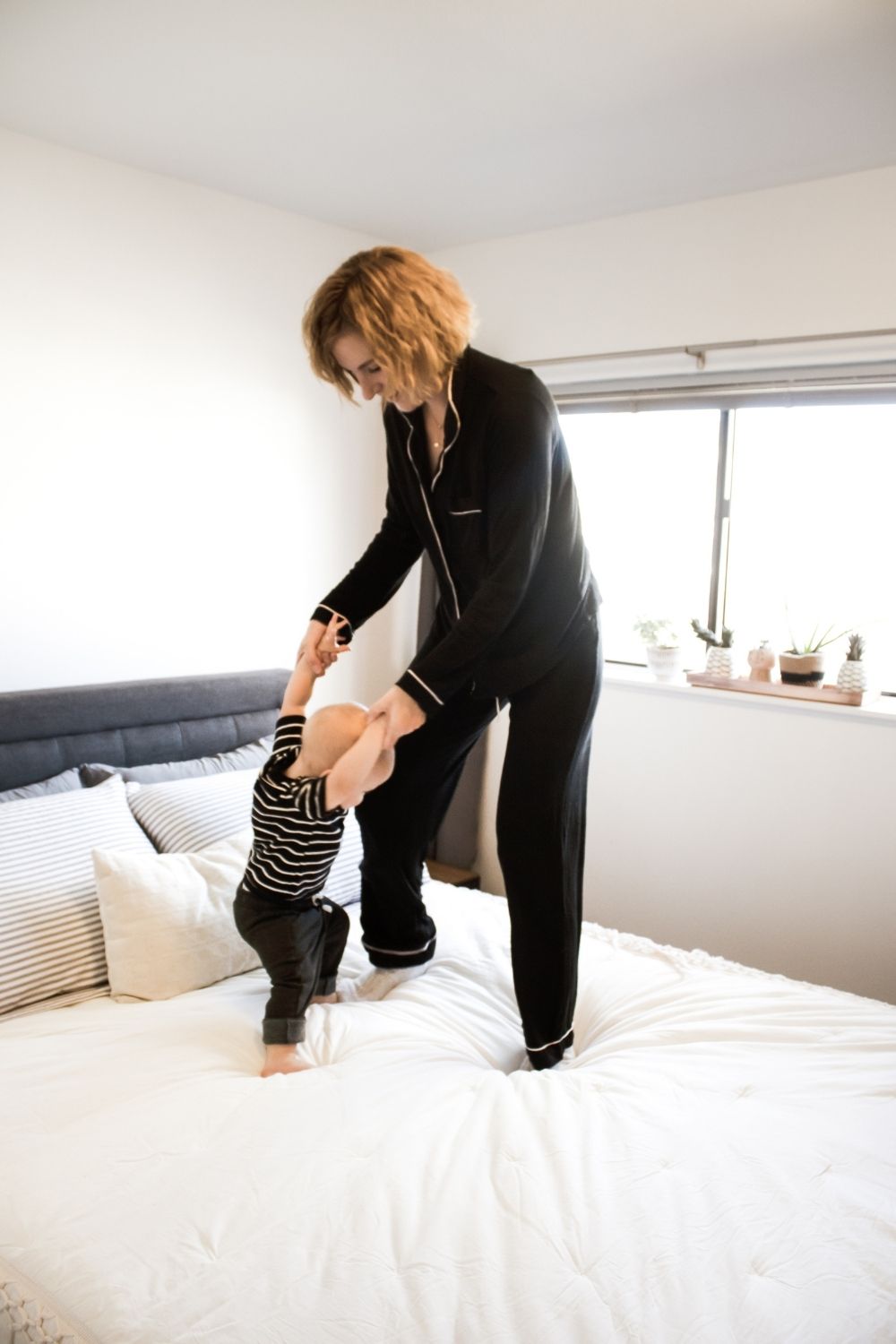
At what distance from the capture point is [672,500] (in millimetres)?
3596

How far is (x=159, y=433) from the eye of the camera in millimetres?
3125

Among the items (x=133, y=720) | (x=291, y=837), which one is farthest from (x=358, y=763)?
(x=133, y=720)

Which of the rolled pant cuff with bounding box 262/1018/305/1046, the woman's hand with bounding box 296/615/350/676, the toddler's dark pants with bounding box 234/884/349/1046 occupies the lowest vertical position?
the rolled pant cuff with bounding box 262/1018/305/1046

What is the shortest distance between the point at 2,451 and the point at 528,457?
5.42ft

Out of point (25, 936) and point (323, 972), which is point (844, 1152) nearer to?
point (323, 972)

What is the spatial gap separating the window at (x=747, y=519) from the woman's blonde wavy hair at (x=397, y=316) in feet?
5.46

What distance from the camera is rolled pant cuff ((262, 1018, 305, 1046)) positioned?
1786 millimetres

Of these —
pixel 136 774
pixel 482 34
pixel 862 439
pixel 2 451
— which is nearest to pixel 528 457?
pixel 482 34

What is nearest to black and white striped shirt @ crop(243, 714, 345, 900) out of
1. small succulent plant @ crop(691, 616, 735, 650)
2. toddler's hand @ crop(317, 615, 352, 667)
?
toddler's hand @ crop(317, 615, 352, 667)

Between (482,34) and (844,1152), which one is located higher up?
(482,34)

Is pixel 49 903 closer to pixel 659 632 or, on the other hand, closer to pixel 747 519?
pixel 659 632

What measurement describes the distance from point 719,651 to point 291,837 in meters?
1.82

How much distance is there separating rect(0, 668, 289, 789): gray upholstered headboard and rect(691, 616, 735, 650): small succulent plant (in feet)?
4.26

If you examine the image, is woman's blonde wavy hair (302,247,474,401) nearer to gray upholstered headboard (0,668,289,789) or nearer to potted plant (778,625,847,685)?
gray upholstered headboard (0,668,289,789)
